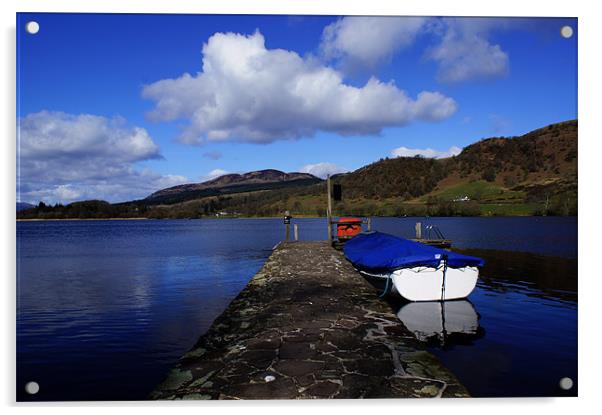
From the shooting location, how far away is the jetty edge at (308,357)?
518 cm

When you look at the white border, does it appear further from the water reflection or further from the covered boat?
the water reflection

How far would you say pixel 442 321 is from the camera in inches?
481

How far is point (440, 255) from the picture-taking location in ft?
41.0

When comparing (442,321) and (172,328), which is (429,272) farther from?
(172,328)

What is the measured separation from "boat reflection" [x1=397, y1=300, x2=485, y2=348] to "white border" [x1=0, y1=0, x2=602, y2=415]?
4.57 meters

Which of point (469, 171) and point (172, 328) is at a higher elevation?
point (469, 171)

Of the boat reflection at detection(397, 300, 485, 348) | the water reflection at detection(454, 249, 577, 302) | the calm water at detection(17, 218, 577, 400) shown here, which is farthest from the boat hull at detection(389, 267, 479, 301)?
the water reflection at detection(454, 249, 577, 302)

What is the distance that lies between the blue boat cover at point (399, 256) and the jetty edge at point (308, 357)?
2.61m

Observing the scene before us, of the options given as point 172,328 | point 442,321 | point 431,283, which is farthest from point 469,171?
point 172,328

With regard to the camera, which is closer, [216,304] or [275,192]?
[216,304]

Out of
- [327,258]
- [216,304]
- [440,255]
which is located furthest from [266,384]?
[327,258]

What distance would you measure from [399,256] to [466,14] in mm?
8099
